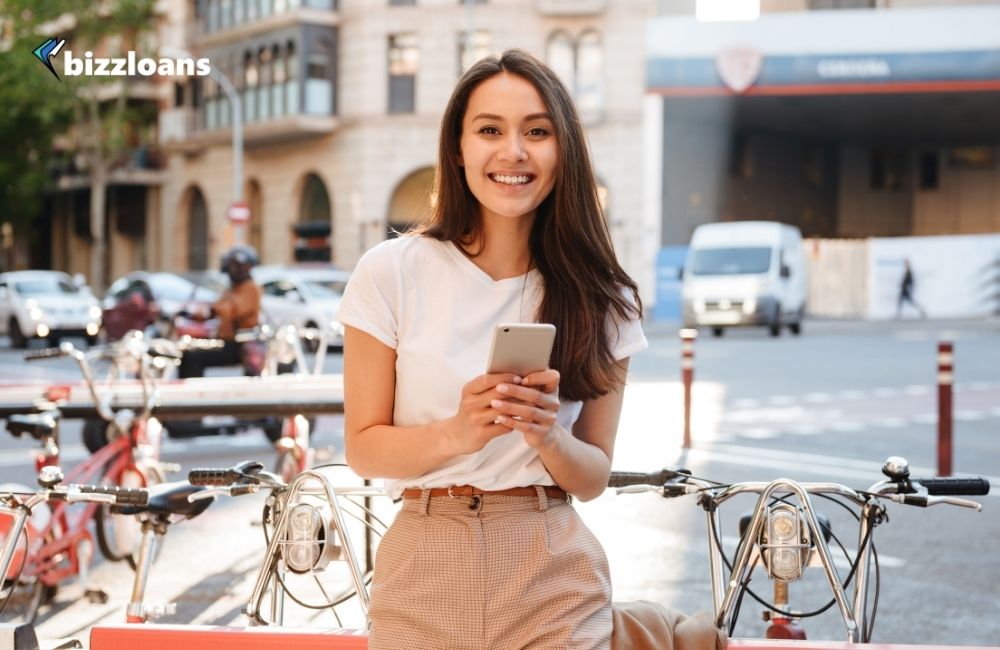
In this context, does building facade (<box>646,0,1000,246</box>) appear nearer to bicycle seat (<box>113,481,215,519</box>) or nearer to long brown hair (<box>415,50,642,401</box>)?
bicycle seat (<box>113,481,215,519</box>)

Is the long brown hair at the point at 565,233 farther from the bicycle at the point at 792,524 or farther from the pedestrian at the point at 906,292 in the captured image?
the pedestrian at the point at 906,292

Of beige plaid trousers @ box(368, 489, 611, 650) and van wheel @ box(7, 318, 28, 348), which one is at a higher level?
beige plaid trousers @ box(368, 489, 611, 650)

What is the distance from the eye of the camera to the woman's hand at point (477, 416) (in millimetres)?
2422

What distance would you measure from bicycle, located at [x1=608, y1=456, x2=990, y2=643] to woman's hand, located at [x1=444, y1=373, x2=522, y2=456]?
102 cm

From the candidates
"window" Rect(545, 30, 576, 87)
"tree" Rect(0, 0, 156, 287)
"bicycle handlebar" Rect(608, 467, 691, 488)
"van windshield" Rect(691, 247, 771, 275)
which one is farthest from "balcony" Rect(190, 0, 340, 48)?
"bicycle handlebar" Rect(608, 467, 691, 488)

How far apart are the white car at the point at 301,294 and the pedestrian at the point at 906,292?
1748cm

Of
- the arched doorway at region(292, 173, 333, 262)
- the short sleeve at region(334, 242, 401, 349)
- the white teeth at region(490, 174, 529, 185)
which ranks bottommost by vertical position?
the short sleeve at region(334, 242, 401, 349)

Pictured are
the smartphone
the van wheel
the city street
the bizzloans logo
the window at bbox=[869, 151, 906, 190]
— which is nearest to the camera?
the smartphone

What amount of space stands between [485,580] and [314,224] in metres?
41.8

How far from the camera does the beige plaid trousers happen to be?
8.69ft

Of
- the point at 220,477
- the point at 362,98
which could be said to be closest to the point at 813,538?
the point at 220,477

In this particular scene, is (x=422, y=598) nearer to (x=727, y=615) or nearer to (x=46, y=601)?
(x=727, y=615)

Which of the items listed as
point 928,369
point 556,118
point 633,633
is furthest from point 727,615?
point 928,369

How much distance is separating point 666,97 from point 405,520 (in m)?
38.4
